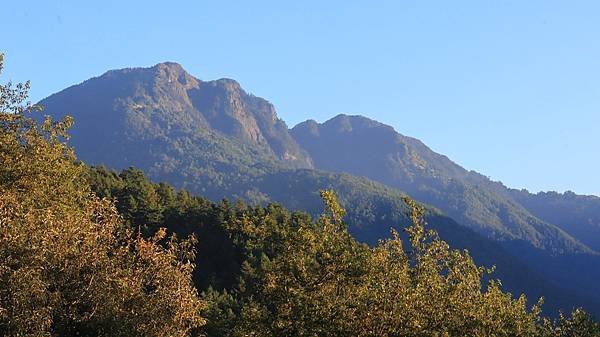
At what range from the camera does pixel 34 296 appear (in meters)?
24.0

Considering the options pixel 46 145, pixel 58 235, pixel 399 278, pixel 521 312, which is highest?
pixel 46 145

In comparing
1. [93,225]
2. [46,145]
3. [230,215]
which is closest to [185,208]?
[230,215]

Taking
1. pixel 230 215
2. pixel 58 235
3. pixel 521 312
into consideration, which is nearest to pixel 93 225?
pixel 58 235

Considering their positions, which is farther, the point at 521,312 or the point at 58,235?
the point at 521,312

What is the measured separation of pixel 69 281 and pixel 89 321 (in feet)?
5.92

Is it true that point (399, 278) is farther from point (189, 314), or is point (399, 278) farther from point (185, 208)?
point (185, 208)

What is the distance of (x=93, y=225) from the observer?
94.0 ft

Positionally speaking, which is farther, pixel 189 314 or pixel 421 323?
pixel 189 314

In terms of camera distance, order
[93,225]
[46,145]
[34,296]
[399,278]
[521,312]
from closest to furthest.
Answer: [34,296]
[399,278]
[93,225]
[521,312]
[46,145]

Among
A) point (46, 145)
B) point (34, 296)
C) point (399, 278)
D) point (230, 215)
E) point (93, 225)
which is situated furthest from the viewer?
point (230, 215)

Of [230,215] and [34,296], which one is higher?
[230,215]

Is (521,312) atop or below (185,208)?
below

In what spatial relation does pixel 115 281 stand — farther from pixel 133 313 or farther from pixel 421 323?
pixel 421 323

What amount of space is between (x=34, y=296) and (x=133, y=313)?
3.81 metres
